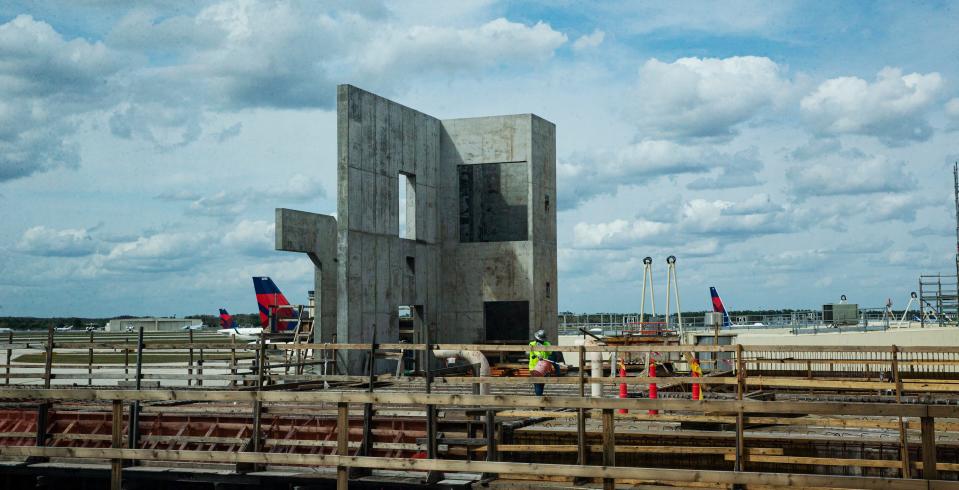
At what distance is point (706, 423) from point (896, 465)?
11.1 ft

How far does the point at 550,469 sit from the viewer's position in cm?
931

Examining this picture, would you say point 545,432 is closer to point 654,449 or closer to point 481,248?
point 654,449

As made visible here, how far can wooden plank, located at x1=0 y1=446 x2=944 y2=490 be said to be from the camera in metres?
8.69

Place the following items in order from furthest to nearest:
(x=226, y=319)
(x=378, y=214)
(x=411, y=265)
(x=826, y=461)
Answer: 1. (x=226, y=319)
2. (x=411, y=265)
3. (x=378, y=214)
4. (x=826, y=461)

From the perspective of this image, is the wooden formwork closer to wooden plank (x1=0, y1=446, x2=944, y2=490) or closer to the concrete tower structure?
wooden plank (x1=0, y1=446, x2=944, y2=490)

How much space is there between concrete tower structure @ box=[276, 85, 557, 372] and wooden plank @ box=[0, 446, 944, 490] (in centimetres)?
1721

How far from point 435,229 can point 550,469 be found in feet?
85.9

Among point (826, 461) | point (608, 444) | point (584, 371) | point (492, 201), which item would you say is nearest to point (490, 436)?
point (826, 461)

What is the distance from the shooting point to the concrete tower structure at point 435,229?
29.1 metres

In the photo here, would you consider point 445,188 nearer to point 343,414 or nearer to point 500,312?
point 500,312

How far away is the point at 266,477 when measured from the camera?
47.4ft

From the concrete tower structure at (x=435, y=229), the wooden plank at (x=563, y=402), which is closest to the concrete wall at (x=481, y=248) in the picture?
the concrete tower structure at (x=435, y=229)

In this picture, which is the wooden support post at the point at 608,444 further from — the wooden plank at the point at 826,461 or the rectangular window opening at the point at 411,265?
the rectangular window opening at the point at 411,265

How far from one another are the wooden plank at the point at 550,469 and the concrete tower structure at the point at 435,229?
17.2m
